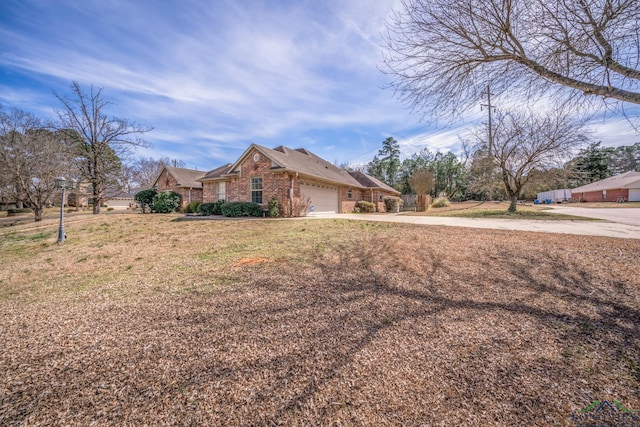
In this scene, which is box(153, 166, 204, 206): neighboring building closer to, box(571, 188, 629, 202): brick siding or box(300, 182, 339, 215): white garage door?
box(300, 182, 339, 215): white garage door

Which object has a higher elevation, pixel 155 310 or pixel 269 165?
pixel 269 165

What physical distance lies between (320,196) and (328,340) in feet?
48.8

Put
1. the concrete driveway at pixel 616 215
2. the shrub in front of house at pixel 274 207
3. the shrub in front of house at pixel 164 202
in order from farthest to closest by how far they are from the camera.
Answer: the shrub in front of house at pixel 164 202, the shrub in front of house at pixel 274 207, the concrete driveway at pixel 616 215

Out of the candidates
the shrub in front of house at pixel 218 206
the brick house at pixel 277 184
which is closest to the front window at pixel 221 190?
the brick house at pixel 277 184

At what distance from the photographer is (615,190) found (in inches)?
1203

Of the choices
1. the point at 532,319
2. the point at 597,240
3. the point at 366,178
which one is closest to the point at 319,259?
the point at 532,319

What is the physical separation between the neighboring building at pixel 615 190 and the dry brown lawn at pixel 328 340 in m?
38.7

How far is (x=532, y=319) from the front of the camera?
2871mm

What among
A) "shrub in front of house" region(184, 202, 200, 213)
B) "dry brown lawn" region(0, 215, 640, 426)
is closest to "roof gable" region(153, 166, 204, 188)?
"shrub in front of house" region(184, 202, 200, 213)

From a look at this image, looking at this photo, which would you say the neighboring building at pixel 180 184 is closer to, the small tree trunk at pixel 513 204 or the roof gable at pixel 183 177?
the roof gable at pixel 183 177

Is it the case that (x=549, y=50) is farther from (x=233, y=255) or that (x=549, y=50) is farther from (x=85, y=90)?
(x=85, y=90)

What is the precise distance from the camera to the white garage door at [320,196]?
621 inches

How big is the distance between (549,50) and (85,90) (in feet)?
93.6

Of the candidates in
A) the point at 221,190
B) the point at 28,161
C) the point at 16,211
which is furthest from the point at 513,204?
the point at 16,211
